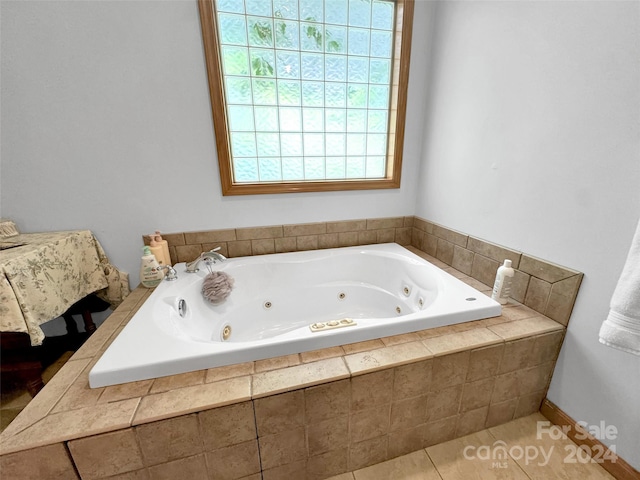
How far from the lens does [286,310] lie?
169 cm

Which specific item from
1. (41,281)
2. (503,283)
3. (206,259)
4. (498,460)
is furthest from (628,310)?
(41,281)

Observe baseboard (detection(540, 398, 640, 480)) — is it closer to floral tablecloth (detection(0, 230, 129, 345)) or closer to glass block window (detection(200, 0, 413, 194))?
glass block window (detection(200, 0, 413, 194))

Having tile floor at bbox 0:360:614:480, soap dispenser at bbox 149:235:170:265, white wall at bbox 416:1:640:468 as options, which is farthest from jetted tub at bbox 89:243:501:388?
tile floor at bbox 0:360:614:480

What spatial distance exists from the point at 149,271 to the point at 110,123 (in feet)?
2.67

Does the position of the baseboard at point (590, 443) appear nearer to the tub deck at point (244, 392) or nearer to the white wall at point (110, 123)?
the tub deck at point (244, 392)

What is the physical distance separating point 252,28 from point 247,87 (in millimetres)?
311

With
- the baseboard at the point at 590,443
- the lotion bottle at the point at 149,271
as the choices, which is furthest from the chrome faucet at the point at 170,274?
the baseboard at the point at 590,443

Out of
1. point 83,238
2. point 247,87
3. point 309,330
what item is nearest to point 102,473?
point 309,330

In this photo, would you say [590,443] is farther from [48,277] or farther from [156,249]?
[48,277]

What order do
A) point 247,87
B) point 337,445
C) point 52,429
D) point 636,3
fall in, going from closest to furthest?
point 52,429 < point 636,3 < point 337,445 < point 247,87

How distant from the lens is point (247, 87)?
1570 mm

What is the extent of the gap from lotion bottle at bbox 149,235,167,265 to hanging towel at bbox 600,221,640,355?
196cm

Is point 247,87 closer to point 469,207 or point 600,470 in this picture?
point 469,207

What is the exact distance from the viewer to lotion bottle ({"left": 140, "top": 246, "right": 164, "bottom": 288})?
1413 mm
